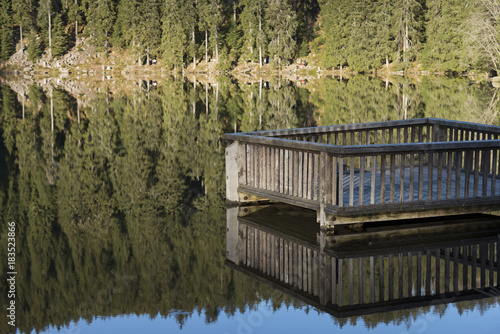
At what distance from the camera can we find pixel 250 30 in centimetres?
8862

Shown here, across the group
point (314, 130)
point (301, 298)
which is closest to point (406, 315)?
point (301, 298)

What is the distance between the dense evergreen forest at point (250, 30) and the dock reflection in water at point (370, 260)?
2390 inches

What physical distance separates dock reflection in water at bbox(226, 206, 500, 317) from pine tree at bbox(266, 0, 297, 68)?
240ft

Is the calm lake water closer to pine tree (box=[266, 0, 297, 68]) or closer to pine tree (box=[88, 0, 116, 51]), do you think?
pine tree (box=[266, 0, 297, 68])

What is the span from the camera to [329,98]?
129ft

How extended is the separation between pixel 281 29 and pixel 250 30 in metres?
5.46

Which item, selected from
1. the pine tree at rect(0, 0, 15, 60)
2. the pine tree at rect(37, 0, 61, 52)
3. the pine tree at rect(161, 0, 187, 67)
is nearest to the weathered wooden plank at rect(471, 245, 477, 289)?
the pine tree at rect(161, 0, 187, 67)

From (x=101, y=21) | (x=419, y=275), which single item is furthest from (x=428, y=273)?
(x=101, y=21)

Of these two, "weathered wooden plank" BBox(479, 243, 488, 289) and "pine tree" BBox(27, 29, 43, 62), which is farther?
"pine tree" BBox(27, 29, 43, 62)

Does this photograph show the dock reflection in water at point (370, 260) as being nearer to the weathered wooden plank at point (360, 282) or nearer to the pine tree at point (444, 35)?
the weathered wooden plank at point (360, 282)

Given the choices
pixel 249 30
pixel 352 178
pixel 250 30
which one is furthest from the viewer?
pixel 249 30

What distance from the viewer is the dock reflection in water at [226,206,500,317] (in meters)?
8.10

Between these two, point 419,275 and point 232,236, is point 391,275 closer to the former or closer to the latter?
point 419,275

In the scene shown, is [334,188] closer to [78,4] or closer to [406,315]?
[406,315]
